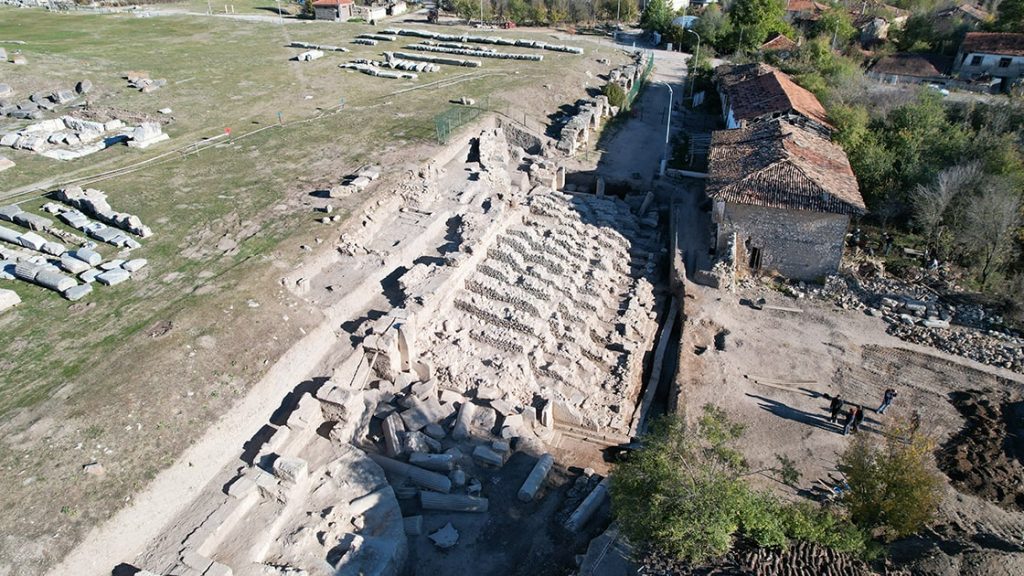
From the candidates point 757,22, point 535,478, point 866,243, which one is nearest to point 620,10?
point 757,22

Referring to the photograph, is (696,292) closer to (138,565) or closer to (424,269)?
(424,269)

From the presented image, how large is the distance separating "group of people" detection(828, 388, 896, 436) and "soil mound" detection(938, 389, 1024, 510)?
1.35 m

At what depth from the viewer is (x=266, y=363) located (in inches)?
494

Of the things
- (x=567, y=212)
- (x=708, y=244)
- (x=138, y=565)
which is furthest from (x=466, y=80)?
(x=138, y=565)

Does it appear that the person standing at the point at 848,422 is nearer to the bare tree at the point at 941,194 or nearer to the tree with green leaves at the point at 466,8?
the bare tree at the point at 941,194

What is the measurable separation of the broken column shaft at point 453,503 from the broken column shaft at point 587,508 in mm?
1682

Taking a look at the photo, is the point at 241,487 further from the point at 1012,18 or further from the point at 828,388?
the point at 1012,18

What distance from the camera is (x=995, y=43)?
33812mm

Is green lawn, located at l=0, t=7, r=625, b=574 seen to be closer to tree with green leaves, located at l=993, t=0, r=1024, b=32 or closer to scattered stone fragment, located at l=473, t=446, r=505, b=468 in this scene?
scattered stone fragment, located at l=473, t=446, r=505, b=468

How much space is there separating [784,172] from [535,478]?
12206 mm

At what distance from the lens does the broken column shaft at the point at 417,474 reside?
11.7 metres

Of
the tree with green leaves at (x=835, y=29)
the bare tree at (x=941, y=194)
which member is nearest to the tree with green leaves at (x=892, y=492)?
the bare tree at (x=941, y=194)

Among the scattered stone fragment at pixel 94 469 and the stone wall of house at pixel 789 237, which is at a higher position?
the stone wall of house at pixel 789 237

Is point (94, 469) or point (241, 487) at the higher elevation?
point (94, 469)
